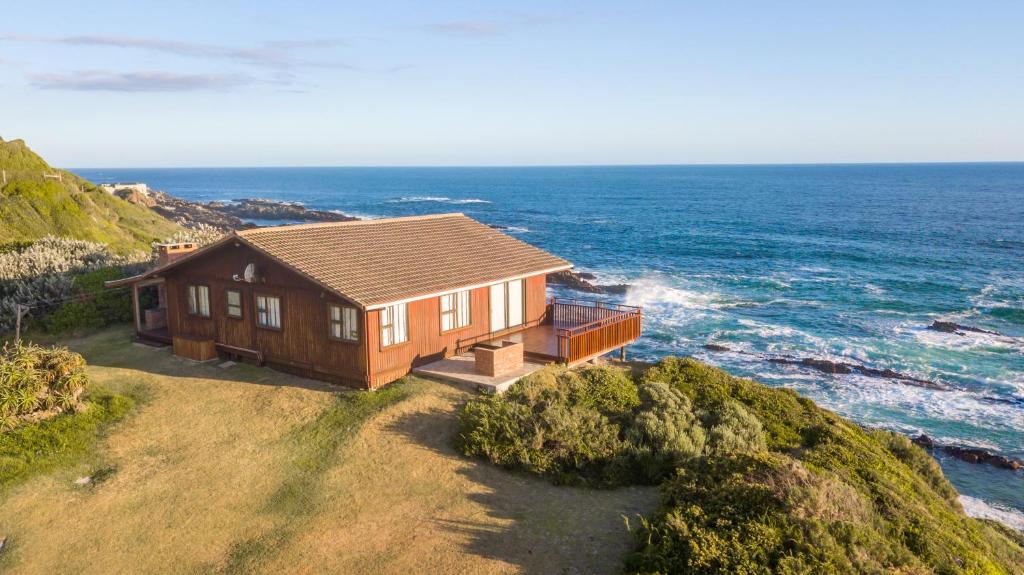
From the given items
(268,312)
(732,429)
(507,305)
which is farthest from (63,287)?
(732,429)

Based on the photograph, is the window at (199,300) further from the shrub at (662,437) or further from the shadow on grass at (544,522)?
the shrub at (662,437)

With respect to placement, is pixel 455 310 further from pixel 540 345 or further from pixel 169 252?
pixel 169 252

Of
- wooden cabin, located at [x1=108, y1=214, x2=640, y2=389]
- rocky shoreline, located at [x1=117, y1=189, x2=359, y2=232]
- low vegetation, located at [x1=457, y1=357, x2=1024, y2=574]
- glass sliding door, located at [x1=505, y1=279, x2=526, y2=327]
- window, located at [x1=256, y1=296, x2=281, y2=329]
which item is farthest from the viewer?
rocky shoreline, located at [x1=117, y1=189, x2=359, y2=232]

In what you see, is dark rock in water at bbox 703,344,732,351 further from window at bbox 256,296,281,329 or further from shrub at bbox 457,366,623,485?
window at bbox 256,296,281,329

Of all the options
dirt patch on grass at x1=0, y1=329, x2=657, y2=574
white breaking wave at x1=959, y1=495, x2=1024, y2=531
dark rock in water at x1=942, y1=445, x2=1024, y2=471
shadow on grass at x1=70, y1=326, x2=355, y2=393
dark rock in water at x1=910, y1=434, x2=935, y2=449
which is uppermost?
shadow on grass at x1=70, y1=326, x2=355, y2=393

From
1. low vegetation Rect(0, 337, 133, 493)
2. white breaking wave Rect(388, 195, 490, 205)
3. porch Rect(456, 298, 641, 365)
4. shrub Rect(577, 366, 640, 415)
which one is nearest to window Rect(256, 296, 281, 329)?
low vegetation Rect(0, 337, 133, 493)

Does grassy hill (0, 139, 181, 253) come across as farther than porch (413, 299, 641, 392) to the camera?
Yes

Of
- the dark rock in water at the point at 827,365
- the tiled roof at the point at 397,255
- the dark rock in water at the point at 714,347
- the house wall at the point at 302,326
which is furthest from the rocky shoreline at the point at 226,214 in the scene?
the dark rock in water at the point at 827,365

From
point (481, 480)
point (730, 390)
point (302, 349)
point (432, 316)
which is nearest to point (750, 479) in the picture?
point (481, 480)
